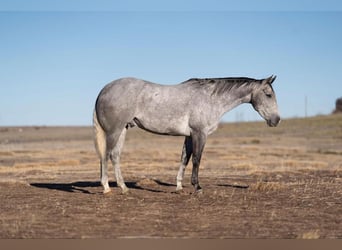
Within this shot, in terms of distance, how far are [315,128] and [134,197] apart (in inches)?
2156

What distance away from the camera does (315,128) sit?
63.8m

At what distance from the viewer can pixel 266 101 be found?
535 inches

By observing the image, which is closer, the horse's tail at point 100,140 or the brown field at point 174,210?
the brown field at point 174,210

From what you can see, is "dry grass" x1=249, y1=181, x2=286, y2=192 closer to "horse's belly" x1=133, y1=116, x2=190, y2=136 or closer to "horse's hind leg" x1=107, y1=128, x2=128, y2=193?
"horse's belly" x1=133, y1=116, x2=190, y2=136

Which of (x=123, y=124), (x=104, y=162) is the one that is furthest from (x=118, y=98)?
(x=104, y=162)

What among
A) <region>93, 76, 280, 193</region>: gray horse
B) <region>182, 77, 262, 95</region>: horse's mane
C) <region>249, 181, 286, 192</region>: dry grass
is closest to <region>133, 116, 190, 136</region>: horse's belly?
<region>93, 76, 280, 193</region>: gray horse

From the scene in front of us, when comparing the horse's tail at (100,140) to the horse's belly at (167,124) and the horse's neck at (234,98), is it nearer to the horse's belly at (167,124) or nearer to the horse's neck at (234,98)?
the horse's belly at (167,124)

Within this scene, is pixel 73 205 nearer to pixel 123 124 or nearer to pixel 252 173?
pixel 123 124

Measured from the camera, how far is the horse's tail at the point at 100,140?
13008mm

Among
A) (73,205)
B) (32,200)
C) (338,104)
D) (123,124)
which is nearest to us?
(73,205)

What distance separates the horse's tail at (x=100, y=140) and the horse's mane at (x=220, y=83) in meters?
2.51

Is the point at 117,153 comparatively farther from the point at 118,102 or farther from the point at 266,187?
the point at 266,187

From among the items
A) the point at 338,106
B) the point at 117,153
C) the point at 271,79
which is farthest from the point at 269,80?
the point at 338,106

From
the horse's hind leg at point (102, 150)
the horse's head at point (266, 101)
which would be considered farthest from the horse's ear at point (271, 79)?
the horse's hind leg at point (102, 150)
